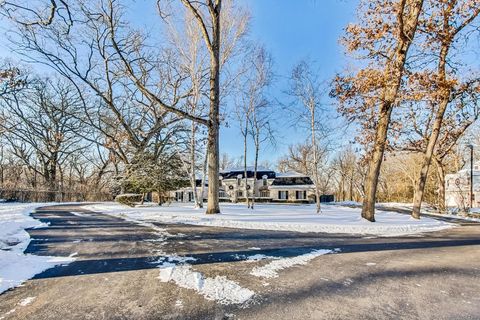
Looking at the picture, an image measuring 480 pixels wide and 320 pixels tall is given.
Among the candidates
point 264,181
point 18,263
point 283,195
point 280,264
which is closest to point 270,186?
point 264,181

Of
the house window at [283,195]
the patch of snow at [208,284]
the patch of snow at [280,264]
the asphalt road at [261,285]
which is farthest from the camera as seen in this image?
the house window at [283,195]

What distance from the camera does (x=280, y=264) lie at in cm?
450

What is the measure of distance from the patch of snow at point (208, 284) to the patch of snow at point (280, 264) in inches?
21.1

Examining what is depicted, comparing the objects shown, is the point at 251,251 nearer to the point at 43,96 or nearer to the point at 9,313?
the point at 9,313

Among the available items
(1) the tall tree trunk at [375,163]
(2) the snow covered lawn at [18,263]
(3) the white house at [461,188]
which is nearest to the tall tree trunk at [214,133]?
(1) the tall tree trunk at [375,163]

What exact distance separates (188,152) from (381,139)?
468 inches

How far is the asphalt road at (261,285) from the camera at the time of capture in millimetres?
2779

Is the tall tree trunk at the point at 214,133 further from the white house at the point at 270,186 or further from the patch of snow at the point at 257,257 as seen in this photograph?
the white house at the point at 270,186

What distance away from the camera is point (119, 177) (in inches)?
781

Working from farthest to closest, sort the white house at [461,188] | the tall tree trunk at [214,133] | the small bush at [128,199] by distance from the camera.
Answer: the white house at [461,188] < the small bush at [128,199] < the tall tree trunk at [214,133]

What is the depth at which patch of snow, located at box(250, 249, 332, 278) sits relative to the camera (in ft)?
13.1

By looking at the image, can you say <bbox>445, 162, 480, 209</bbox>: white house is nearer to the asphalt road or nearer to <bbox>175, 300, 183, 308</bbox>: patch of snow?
the asphalt road

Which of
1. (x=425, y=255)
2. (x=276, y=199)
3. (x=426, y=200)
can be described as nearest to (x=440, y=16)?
(x=425, y=255)

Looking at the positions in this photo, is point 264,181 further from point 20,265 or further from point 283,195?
point 20,265
